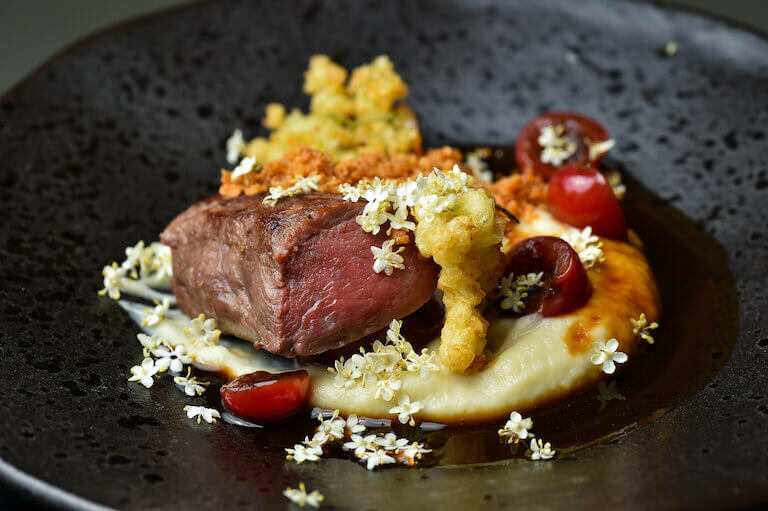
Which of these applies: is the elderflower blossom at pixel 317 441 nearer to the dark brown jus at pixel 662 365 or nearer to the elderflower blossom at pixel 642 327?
the dark brown jus at pixel 662 365

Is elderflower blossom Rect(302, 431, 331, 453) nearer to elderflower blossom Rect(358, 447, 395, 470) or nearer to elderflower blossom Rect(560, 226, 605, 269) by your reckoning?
elderflower blossom Rect(358, 447, 395, 470)

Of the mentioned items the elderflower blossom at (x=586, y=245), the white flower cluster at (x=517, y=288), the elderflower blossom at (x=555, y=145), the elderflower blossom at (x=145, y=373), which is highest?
the elderflower blossom at (x=555, y=145)

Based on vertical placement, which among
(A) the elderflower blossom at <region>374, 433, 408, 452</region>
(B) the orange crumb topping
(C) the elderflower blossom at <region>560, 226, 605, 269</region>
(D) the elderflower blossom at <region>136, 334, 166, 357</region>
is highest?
(B) the orange crumb topping

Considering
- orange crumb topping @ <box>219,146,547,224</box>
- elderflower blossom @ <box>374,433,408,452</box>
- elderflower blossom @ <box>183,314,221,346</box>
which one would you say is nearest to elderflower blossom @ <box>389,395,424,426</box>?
elderflower blossom @ <box>374,433,408,452</box>

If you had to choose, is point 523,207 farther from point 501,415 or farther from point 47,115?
point 47,115

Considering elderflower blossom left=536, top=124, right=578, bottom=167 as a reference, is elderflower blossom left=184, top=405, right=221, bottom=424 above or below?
below

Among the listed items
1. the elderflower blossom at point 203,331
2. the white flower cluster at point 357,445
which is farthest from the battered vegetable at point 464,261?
the elderflower blossom at point 203,331

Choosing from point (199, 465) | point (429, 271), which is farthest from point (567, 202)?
point (199, 465)

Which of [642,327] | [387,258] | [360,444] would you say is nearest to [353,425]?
[360,444]
